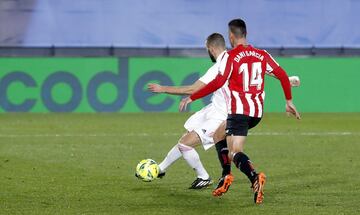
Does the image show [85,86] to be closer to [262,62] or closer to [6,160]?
[6,160]

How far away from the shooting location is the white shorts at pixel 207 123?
1173 centimetres

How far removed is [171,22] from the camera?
2744cm

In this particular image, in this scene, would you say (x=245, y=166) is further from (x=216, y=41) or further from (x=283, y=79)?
(x=216, y=41)

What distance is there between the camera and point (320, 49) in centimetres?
2766

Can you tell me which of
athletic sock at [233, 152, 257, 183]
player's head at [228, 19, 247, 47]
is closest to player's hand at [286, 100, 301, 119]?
athletic sock at [233, 152, 257, 183]

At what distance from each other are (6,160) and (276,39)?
45.6ft

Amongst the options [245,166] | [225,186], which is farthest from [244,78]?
[225,186]

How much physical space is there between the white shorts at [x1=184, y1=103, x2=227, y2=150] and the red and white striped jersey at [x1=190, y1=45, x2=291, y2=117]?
119 cm

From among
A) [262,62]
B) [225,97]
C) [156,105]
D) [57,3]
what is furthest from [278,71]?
[57,3]

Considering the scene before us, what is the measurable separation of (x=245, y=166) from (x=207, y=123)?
5.27 ft

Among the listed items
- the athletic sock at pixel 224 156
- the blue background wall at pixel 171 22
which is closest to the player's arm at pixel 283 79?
the athletic sock at pixel 224 156

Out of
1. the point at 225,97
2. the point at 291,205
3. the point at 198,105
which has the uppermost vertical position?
the point at 225,97

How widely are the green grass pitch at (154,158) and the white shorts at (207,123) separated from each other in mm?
610

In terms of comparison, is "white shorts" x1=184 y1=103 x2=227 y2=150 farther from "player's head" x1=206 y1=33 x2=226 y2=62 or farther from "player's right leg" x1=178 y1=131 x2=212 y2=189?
"player's head" x1=206 y1=33 x2=226 y2=62
